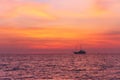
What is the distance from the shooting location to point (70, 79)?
136 feet

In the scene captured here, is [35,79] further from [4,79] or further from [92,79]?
[92,79]

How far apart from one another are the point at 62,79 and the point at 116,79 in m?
8.88

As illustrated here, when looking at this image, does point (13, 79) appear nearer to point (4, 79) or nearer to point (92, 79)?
point (4, 79)

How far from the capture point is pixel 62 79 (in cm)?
4100

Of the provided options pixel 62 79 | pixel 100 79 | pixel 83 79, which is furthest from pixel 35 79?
pixel 100 79

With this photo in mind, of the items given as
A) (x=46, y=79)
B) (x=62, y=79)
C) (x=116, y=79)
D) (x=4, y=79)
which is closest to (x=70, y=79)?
(x=62, y=79)

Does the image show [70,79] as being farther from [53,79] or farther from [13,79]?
[13,79]

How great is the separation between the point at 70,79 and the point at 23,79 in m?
7.93

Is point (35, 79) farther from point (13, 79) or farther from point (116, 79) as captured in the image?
point (116, 79)

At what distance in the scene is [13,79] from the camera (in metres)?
41.7

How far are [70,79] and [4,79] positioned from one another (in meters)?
11.0

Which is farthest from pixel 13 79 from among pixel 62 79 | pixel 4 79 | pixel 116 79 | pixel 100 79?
pixel 116 79

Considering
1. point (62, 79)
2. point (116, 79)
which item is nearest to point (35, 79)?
point (62, 79)

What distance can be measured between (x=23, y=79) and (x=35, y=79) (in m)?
2.02
